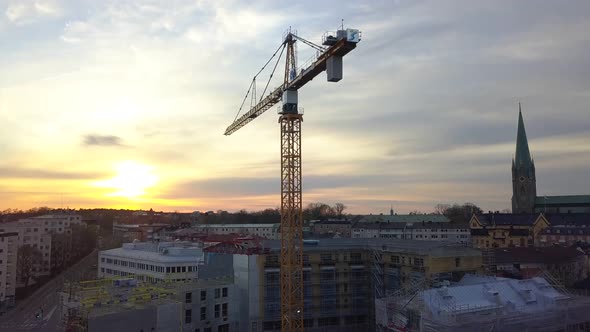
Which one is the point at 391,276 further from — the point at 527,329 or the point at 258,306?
the point at 527,329

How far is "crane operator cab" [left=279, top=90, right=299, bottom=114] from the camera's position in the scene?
49.7m

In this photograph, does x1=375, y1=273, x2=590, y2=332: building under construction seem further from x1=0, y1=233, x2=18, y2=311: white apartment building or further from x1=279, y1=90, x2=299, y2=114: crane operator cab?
x1=0, y1=233, x2=18, y2=311: white apartment building

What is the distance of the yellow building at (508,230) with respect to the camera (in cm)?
11162

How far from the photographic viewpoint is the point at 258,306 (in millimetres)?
48500

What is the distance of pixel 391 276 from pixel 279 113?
20524mm

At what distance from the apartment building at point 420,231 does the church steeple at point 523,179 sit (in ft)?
148

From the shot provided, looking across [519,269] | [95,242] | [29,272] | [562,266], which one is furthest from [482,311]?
[95,242]

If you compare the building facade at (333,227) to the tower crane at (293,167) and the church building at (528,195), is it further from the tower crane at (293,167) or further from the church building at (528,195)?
the tower crane at (293,167)

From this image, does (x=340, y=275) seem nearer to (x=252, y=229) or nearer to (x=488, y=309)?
(x=488, y=309)

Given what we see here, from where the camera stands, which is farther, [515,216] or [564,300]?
[515,216]

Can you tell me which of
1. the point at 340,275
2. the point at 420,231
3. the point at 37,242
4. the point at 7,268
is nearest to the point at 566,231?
the point at 420,231

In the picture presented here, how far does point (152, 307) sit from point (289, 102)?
81.4 feet

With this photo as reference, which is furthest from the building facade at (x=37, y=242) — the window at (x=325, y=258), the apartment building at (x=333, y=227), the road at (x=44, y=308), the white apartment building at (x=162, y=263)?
the apartment building at (x=333, y=227)

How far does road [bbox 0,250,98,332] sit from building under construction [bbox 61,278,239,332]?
140 inches
